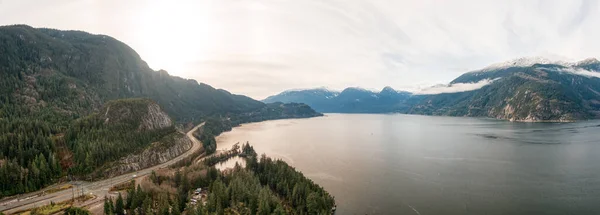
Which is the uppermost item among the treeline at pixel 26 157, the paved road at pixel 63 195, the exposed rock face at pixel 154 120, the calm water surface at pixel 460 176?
the exposed rock face at pixel 154 120

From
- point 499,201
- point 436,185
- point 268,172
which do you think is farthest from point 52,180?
point 499,201

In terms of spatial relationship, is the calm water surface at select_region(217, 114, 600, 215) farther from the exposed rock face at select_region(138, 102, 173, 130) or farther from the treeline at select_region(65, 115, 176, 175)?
the treeline at select_region(65, 115, 176, 175)

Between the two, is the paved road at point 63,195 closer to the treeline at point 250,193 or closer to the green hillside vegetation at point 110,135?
the green hillside vegetation at point 110,135

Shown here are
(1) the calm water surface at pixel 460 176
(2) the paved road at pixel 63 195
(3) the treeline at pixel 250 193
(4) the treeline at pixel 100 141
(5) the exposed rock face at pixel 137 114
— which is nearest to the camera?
(3) the treeline at pixel 250 193

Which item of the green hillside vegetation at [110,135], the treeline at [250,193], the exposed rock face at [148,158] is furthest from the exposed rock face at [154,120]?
the treeline at [250,193]

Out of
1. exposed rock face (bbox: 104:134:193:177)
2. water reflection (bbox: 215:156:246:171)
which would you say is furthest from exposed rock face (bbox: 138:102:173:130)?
water reflection (bbox: 215:156:246:171)

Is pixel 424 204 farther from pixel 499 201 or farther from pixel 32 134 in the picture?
pixel 32 134

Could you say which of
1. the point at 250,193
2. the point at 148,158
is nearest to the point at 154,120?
the point at 148,158

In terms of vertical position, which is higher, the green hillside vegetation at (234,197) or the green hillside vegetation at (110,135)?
the green hillside vegetation at (110,135)

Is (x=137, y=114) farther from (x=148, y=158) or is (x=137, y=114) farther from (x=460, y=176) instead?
(x=460, y=176)
